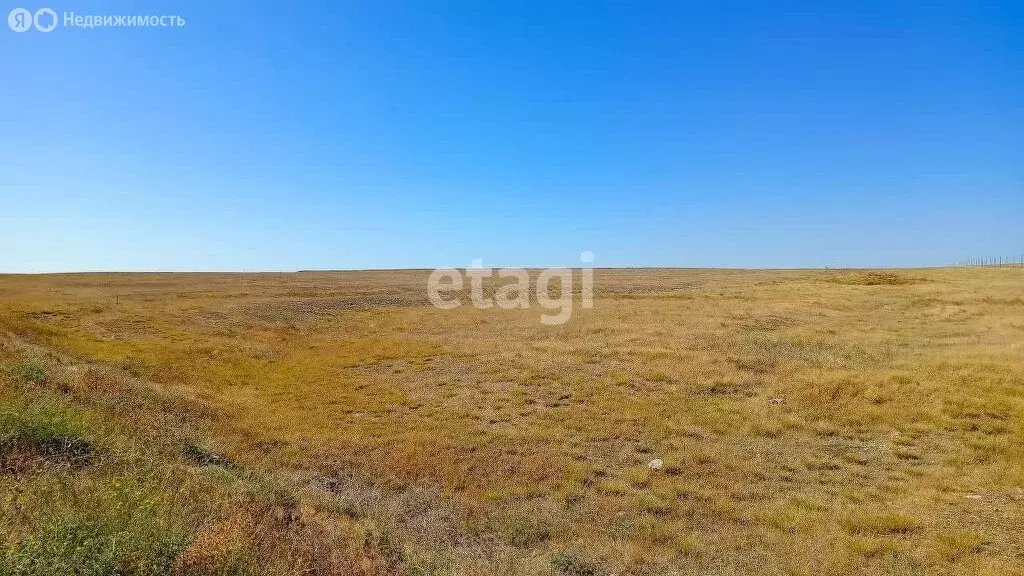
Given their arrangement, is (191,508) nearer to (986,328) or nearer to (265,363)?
(265,363)

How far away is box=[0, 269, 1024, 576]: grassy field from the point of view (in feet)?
16.5

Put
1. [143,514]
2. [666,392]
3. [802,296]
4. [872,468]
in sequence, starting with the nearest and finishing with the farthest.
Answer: [143,514]
[872,468]
[666,392]
[802,296]

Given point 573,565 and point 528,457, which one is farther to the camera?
point 528,457

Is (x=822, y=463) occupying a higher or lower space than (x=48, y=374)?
lower

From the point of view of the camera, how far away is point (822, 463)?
10.9m

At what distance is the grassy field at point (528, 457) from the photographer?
5.04 meters

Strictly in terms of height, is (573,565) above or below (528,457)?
above

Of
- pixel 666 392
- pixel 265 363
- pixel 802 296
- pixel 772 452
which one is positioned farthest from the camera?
pixel 802 296

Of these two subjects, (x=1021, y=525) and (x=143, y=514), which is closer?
(x=143, y=514)

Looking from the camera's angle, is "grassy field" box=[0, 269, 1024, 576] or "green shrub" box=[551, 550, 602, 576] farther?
"green shrub" box=[551, 550, 602, 576]

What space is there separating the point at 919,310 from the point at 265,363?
4177 centimetres

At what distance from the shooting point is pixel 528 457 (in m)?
11.6

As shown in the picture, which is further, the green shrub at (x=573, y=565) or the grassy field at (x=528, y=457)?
the green shrub at (x=573, y=565)

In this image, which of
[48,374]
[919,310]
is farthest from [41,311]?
[919,310]
